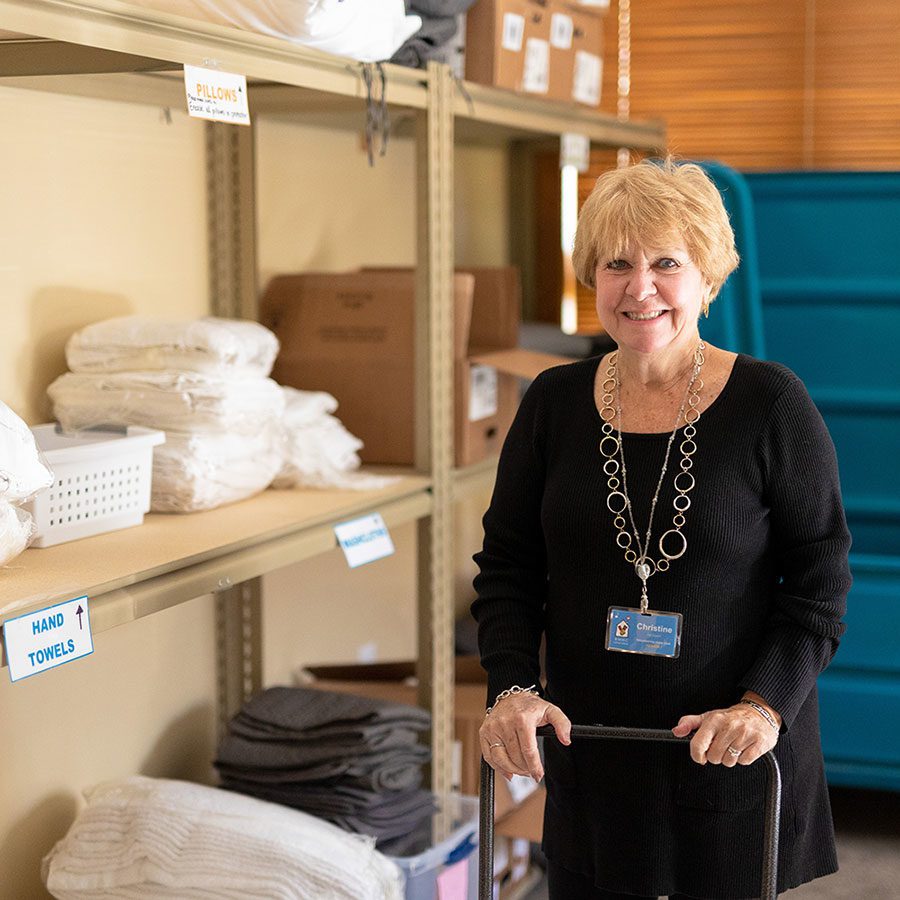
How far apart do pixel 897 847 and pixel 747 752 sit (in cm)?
193

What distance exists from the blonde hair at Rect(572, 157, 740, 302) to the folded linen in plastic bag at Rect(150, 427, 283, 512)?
2.41 feet

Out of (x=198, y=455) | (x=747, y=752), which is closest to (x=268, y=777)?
(x=198, y=455)

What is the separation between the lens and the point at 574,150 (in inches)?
123

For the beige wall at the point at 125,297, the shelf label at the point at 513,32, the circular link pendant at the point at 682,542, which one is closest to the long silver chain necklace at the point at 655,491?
the circular link pendant at the point at 682,542

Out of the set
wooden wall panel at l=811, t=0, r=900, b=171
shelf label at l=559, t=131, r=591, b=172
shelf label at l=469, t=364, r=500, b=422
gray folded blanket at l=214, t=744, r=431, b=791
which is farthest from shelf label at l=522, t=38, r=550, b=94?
gray folded blanket at l=214, t=744, r=431, b=791

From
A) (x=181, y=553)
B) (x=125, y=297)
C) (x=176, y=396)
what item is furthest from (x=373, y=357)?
(x=181, y=553)

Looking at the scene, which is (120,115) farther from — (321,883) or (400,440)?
(321,883)

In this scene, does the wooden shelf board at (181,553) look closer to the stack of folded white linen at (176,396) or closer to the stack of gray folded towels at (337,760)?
the stack of folded white linen at (176,396)

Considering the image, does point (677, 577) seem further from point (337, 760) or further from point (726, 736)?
point (337, 760)

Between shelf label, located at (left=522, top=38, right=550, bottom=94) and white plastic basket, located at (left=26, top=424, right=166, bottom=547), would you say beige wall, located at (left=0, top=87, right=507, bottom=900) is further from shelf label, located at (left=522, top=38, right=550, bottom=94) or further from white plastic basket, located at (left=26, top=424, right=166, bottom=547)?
shelf label, located at (left=522, top=38, right=550, bottom=94)

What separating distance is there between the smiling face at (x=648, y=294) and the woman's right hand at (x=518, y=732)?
46cm

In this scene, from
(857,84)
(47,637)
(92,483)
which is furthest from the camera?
(857,84)

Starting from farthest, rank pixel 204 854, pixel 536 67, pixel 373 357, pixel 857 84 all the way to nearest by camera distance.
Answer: pixel 857 84 < pixel 536 67 < pixel 373 357 < pixel 204 854

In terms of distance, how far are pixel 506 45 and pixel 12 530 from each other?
1.65 metres
